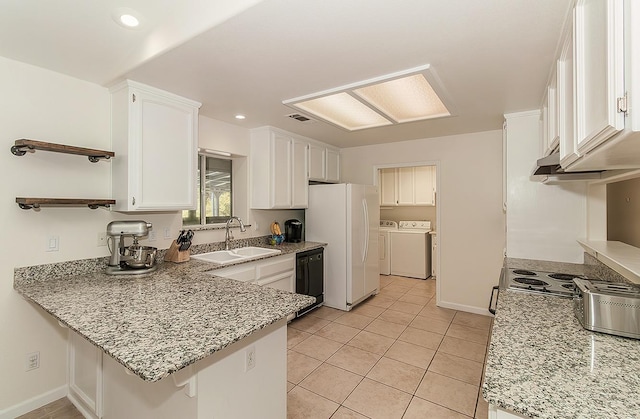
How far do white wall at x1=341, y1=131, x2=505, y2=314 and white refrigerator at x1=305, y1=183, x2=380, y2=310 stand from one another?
0.95 meters

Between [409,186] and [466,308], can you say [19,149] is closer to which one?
[466,308]

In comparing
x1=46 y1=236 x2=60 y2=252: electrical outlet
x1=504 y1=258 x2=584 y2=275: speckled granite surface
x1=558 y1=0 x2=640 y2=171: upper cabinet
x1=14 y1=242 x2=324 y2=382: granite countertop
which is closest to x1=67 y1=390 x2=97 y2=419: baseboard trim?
x1=14 y1=242 x2=324 y2=382: granite countertop

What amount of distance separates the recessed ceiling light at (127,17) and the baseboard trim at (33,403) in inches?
98.3

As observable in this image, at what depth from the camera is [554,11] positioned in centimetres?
138

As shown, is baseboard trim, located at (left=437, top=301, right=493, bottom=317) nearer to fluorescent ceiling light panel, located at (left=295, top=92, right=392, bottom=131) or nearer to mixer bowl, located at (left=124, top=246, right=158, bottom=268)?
fluorescent ceiling light panel, located at (left=295, top=92, right=392, bottom=131)

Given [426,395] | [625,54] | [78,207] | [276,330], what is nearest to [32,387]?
[78,207]

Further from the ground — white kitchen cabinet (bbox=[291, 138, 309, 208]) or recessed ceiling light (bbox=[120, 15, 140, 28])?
recessed ceiling light (bbox=[120, 15, 140, 28])

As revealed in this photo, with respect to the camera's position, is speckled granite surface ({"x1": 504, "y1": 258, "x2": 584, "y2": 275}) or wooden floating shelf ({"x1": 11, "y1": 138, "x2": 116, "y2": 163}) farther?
speckled granite surface ({"x1": 504, "y1": 258, "x2": 584, "y2": 275})

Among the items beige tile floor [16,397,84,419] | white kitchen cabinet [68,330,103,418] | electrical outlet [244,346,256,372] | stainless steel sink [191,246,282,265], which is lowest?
beige tile floor [16,397,84,419]

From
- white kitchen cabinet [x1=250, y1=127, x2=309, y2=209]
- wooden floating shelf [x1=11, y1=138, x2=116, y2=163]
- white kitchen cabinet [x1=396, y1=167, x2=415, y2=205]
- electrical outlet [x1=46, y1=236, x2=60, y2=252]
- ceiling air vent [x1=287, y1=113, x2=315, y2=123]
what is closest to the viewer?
wooden floating shelf [x1=11, y1=138, x2=116, y2=163]

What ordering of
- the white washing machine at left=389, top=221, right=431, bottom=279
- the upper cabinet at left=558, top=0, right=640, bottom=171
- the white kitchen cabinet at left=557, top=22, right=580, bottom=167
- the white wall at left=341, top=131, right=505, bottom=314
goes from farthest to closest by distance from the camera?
1. the white washing machine at left=389, top=221, right=431, bottom=279
2. the white wall at left=341, top=131, right=505, bottom=314
3. the white kitchen cabinet at left=557, top=22, right=580, bottom=167
4. the upper cabinet at left=558, top=0, right=640, bottom=171

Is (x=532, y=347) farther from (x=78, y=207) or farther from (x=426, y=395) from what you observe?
(x=78, y=207)

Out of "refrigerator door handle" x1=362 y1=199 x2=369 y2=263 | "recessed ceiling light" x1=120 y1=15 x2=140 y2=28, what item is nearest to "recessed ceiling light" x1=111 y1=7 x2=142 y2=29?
"recessed ceiling light" x1=120 y1=15 x2=140 y2=28

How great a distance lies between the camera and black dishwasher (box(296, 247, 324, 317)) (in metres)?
3.49
